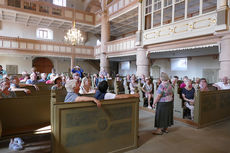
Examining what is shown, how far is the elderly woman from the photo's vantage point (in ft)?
12.0

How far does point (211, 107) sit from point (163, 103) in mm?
1972

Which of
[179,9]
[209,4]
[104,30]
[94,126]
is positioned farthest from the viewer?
[104,30]

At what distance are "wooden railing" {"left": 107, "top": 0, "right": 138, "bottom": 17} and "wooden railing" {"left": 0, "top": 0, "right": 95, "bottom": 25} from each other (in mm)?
3250

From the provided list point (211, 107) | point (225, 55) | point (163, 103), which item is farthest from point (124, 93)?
point (225, 55)

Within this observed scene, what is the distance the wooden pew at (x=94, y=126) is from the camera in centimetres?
229

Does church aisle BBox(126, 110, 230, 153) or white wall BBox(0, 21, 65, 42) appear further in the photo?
white wall BBox(0, 21, 65, 42)

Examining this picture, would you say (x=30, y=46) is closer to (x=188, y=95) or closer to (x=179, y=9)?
(x=179, y=9)

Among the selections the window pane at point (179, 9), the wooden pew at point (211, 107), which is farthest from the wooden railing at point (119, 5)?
the wooden pew at point (211, 107)

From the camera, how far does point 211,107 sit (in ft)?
15.2

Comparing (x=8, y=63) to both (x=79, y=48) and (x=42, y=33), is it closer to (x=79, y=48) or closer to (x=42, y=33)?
(x=42, y=33)

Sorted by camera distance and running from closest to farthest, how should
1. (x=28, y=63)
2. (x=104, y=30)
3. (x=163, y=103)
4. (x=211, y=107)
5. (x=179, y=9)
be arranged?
(x=163, y=103)
(x=211, y=107)
(x=179, y=9)
(x=104, y=30)
(x=28, y=63)

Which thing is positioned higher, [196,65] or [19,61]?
[19,61]

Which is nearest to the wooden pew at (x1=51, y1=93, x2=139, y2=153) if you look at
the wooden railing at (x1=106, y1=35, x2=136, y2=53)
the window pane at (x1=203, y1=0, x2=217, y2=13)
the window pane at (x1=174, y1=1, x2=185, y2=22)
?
the wooden railing at (x1=106, y1=35, x2=136, y2=53)

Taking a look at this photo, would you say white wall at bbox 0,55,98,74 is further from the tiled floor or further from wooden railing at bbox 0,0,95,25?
the tiled floor
